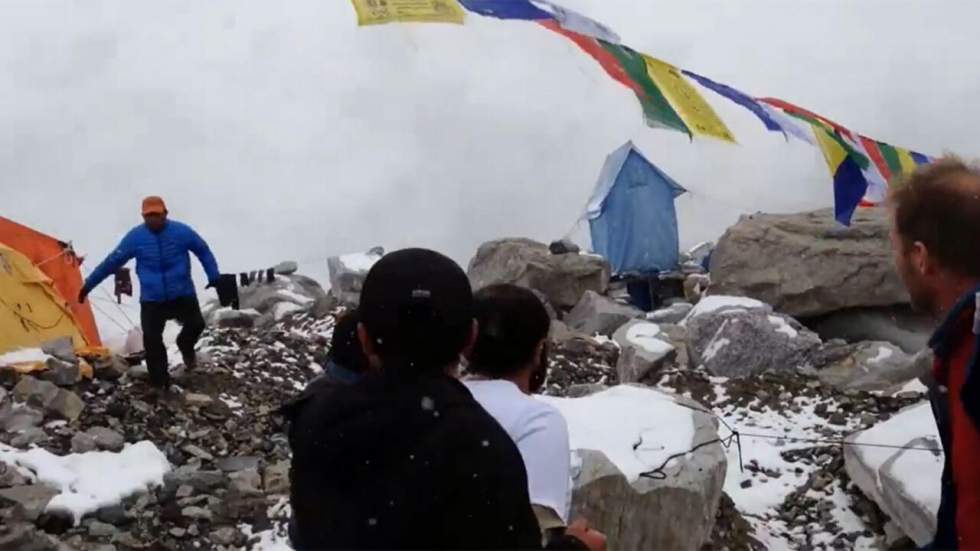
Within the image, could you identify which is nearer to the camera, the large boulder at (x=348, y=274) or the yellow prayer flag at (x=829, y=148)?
the yellow prayer flag at (x=829, y=148)

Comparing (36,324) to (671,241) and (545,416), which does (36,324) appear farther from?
(671,241)

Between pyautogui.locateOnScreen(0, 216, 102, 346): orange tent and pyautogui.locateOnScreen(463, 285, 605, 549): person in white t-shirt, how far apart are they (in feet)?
23.9

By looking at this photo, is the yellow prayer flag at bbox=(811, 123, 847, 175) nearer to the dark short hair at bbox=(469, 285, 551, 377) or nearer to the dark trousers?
the dark trousers

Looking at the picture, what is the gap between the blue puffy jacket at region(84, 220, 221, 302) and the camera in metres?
7.32

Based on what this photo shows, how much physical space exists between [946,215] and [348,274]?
45.6ft

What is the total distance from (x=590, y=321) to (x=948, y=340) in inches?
389

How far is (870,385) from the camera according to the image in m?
7.73

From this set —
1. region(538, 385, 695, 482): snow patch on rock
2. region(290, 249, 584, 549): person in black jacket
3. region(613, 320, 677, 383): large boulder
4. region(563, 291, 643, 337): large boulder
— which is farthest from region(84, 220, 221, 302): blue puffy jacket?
region(290, 249, 584, 549): person in black jacket

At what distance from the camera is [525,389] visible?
2441 millimetres

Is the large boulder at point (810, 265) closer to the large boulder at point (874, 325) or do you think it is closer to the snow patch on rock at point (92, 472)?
the large boulder at point (874, 325)

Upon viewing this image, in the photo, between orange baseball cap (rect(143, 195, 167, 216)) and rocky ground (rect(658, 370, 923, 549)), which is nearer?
rocky ground (rect(658, 370, 923, 549))

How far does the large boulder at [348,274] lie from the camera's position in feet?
49.1

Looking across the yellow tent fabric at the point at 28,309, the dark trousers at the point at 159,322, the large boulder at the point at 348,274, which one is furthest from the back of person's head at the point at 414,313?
the large boulder at the point at 348,274

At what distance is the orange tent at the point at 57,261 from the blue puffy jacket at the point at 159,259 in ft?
5.13
